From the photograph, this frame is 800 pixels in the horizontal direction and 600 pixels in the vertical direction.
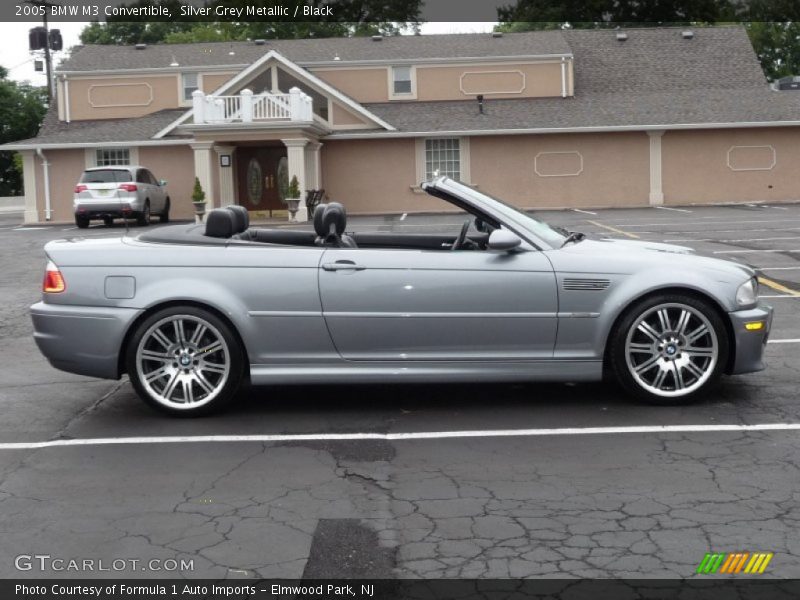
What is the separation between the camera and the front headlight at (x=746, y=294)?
6.81 metres

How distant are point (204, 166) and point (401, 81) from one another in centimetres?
834

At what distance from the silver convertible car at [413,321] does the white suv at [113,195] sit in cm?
2108

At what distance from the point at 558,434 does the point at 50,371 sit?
4.49 m

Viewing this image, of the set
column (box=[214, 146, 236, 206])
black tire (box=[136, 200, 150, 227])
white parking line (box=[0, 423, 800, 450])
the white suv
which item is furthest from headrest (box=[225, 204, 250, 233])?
column (box=[214, 146, 236, 206])

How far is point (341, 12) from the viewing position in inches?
2603

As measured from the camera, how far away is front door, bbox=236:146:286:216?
35.3m

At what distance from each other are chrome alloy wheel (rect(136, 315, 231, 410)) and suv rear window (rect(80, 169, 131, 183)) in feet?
77.9

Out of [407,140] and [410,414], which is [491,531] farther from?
[407,140]

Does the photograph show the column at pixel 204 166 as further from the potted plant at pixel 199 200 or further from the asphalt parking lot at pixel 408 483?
the asphalt parking lot at pixel 408 483

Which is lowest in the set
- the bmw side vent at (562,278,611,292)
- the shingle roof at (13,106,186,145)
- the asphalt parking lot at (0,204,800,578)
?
the asphalt parking lot at (0,204,800,578)

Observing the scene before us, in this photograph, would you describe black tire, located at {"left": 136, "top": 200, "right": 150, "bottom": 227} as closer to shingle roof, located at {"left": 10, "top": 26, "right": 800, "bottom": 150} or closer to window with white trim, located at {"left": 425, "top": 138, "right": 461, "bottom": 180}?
shingle roof, located at {"left": 10, "top": 26, "right": 800, "bottom": 150}

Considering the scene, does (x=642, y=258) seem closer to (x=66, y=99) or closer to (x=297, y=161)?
(x=297, y=161)

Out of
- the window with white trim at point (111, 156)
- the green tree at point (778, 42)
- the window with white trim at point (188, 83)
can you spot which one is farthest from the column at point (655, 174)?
the green tree at point (778, 42)

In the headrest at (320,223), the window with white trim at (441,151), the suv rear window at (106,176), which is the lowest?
the headrest at (320,223)
